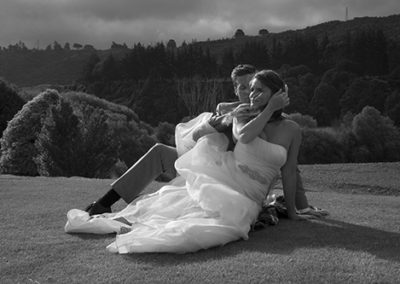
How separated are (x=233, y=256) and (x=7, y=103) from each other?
41.3 m

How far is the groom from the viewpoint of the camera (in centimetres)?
664

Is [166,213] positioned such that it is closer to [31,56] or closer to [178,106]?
[178,106]

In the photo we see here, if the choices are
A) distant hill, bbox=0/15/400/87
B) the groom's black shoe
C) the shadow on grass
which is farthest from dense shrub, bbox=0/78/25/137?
distant hill, bbox=0/15/400/87

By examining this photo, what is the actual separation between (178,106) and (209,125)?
253 feet

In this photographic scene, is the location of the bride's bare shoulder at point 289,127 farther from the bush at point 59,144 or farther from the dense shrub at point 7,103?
the dense shrub at point 7,103

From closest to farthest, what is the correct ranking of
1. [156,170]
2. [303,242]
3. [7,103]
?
[303,242]
[156,170]
[7,103]

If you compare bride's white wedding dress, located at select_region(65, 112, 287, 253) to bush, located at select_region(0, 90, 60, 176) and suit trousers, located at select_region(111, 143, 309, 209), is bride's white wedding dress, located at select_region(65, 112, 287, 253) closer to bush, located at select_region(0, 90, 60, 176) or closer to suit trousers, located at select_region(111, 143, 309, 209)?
suit trousers, located at select_region(111, 143, 309, 209)

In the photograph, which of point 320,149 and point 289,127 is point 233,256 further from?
point 320,149

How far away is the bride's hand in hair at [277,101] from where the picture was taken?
19.4 feet

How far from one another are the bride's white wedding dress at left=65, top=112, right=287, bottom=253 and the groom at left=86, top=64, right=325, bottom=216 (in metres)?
0.23

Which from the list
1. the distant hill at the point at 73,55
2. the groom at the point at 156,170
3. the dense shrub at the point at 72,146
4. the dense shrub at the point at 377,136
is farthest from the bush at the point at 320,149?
the distant hill at the point at 73,55

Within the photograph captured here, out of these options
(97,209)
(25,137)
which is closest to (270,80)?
(97,209)

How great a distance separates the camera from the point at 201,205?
18.2ft

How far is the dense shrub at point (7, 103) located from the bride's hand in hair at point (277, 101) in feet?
125
